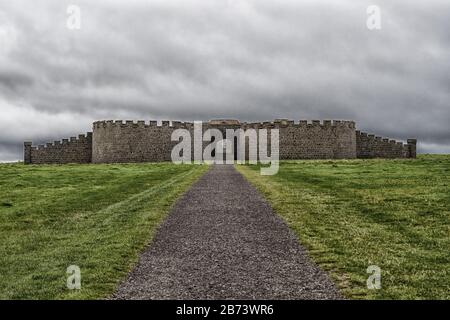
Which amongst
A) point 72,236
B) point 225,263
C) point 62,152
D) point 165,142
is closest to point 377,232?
point 225,263

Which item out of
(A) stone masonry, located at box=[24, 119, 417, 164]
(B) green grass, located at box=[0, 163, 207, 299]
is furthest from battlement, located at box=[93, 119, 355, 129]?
(B) green grass, located at box=[0, 163, 207, 299]

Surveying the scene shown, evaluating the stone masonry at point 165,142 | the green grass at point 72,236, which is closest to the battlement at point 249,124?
the stone masonry at point 165,142

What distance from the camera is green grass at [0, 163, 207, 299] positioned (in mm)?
6492

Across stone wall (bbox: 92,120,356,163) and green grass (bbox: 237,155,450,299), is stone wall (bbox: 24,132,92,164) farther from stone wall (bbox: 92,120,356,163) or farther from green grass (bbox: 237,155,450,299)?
green grass (bbox: 237,155,450,299)

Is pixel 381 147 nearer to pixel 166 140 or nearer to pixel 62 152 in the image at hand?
pixel 166 140

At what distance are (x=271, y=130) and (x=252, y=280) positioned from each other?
5150 centimetres

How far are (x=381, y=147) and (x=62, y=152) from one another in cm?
3935

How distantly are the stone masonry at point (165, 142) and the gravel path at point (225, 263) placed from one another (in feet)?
150

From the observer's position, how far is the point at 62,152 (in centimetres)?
5925

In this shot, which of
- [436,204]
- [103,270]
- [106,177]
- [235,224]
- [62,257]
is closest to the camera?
[103,270]

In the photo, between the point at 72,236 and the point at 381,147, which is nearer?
the point at 72,236
